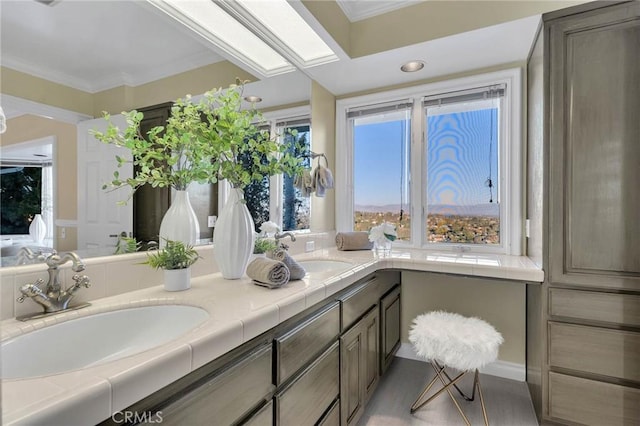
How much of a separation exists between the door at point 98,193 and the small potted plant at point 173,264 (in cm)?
A: 17

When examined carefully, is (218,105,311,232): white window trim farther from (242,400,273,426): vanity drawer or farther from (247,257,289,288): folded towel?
(242,400,273,426): vanity drawer

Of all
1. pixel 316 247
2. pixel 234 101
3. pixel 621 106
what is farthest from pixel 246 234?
pixel 621 106

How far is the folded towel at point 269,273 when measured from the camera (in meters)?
1.20

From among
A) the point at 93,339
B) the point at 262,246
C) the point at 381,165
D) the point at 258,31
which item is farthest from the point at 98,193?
the point at 381,165

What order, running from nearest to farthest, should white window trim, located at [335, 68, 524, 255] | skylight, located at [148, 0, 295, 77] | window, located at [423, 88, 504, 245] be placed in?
skylight, located at [148, 0, 295, 77]
white window trim, located at [335, 68, 524, 255]
window, located at [423, 88, 504, 245]

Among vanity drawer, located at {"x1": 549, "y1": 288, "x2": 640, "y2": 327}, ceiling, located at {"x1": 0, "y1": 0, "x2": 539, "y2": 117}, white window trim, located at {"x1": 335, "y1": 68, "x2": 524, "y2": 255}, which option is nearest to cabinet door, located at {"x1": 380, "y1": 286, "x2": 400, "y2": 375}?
white window trim, located at {"x1": 335, "y1": 68, "x2": 524, "y2": 255}

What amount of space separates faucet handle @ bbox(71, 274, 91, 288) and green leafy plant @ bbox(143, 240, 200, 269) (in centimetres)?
19

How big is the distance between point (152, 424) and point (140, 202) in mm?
859

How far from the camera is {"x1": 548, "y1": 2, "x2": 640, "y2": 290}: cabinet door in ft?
4.96

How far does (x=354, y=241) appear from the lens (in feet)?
8.00

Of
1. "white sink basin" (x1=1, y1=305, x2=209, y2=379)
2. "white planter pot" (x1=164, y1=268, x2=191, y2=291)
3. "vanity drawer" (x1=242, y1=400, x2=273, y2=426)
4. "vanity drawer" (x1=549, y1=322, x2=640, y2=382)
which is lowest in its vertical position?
"vanity drawer" (x1=549, y1=322, x2=640, y2=382)

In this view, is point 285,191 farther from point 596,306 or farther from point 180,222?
point 596,306

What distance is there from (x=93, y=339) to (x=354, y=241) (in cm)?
180

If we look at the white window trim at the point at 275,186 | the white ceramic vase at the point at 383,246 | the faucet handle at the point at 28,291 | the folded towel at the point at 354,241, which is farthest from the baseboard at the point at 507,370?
the faucet handle at the point at 28,291
